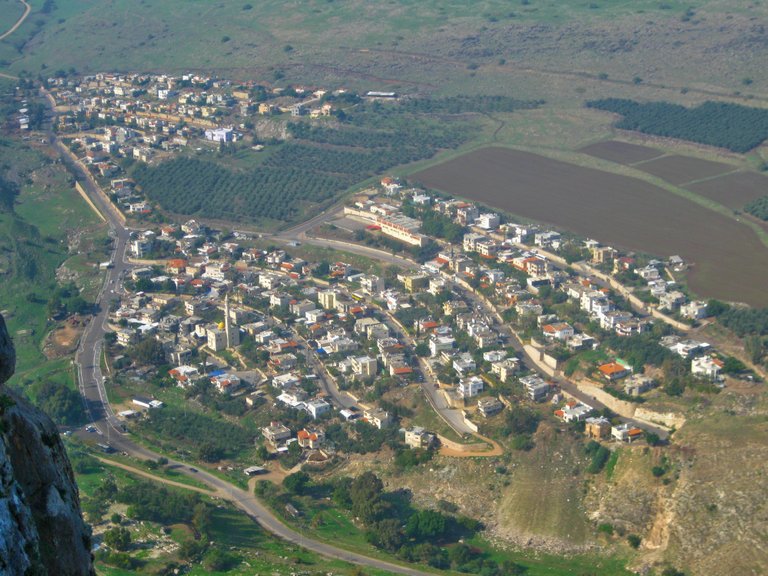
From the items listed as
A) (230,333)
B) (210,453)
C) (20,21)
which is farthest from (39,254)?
(20,21)

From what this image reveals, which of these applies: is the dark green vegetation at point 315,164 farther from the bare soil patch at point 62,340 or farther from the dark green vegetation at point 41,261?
the bare soil patch at point 62,340

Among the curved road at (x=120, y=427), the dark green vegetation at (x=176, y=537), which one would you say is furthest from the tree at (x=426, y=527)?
the dark green vegetation at (x=176, y=537)

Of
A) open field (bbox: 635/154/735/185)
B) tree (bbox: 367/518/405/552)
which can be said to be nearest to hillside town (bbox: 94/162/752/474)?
tree (bbox: 367/518/405/552)

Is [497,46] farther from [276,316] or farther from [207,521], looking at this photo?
[207,521]

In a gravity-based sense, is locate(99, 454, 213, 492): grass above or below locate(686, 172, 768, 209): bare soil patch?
below

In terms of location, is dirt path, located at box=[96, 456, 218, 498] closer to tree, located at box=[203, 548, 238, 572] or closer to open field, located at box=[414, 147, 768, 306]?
tree, located at box=[203, 548, 238, 572]

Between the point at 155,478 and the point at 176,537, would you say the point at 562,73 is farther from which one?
the point at 176,537
